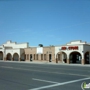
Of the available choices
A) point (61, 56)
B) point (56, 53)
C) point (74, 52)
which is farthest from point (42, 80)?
point (61, 56)

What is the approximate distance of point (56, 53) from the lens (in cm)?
4834

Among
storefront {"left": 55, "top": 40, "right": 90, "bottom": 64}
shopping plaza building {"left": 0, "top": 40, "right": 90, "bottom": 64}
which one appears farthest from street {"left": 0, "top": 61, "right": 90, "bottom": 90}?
shopping plaza building {"left": 0, "top": 40, "right": 90, "bottom": 64}

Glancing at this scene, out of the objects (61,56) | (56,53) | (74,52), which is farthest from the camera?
(61,56)

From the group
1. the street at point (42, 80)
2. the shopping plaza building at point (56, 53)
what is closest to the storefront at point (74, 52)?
the shopping plaza building at point (56, 53)

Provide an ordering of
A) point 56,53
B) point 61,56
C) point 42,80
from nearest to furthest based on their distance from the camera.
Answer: point 42,80 < point 56,53 < point 61,56

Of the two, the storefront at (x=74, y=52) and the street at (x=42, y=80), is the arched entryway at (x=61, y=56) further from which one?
the street at (x=42, y=80)

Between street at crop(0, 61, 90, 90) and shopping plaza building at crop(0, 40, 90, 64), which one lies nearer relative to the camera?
street at crop(0, 61, 90, 90)

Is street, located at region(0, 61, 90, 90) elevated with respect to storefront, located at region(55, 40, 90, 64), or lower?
lower

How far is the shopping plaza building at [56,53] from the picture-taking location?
4250 cm

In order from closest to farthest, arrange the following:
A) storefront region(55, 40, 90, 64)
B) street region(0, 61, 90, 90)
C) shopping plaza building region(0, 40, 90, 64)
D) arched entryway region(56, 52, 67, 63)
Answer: street region(0, 61, 90, 90) < storefront region(55, 40, 90, 64) < shopping plaza building region(0, 40, 90, 64) < arched entryway region(56, 52, 67, 63)

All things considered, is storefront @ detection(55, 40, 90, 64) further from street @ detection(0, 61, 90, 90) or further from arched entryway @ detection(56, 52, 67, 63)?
street @ detection(0, 61, 90, 90)

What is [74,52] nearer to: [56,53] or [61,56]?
[61,56]

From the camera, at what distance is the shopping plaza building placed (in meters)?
42.5

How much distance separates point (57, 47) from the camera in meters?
48.0
